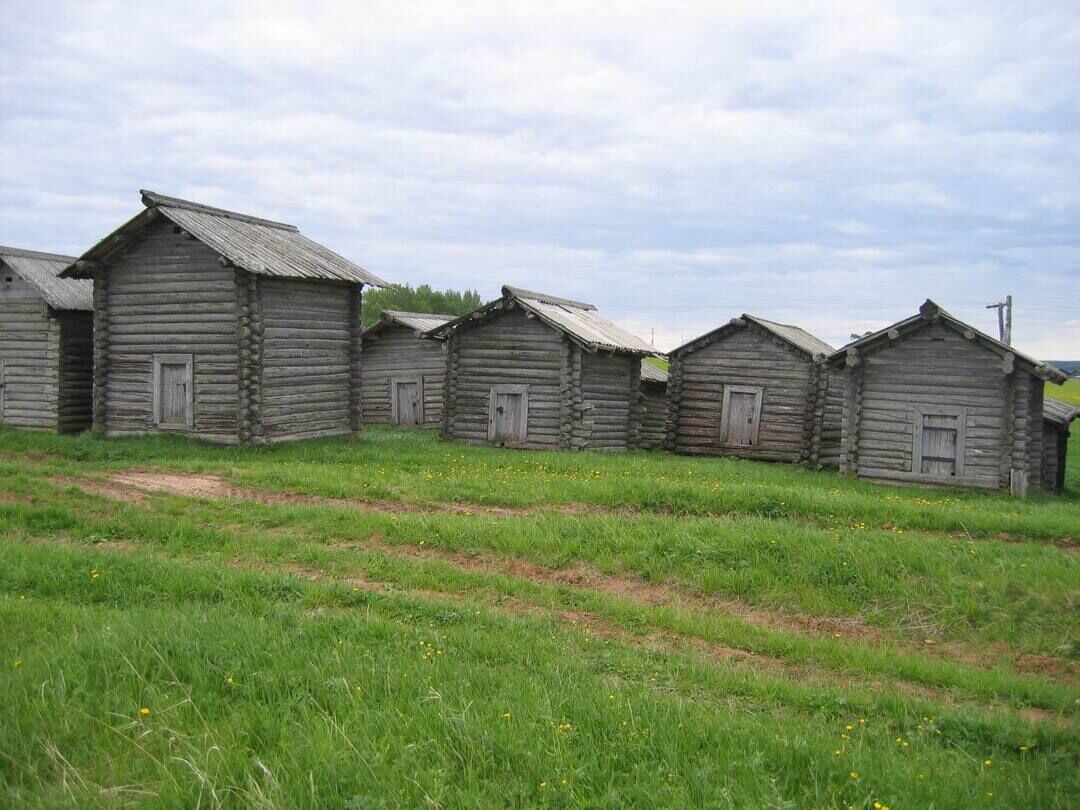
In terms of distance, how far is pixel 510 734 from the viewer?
570cm

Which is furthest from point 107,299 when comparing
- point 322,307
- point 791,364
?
point 791,364

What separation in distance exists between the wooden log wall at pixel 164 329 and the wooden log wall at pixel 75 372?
80.5 inches

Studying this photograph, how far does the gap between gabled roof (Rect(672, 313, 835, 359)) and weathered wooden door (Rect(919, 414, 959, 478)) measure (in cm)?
→ 563

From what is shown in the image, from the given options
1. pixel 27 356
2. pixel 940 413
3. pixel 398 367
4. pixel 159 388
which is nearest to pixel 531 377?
pixel 159 388

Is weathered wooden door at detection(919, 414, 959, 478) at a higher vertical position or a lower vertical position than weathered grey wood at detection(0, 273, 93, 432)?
lower

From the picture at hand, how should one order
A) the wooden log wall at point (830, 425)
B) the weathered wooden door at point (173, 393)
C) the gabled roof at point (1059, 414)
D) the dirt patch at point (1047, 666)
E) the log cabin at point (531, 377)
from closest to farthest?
the dirt patch at point (1047, 666)
the weathered wooden door at point (173, 393)
the gabled roof at point (1059, 414)
the log cabin at point (531, 377)
the wooden log wall at point (830, 425)

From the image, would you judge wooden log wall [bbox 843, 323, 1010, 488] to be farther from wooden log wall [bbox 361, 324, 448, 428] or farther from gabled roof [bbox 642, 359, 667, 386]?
wooden log wall [bbox 361, 324, 448, 428]

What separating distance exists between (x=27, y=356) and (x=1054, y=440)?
2885 centimetres

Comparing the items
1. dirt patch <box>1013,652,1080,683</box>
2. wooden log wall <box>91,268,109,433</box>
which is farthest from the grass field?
wooden log wall <box>91,268,109,433</box>

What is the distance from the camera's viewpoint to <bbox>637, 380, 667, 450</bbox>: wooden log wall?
31.8 meters

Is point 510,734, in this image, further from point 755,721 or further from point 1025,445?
point 1025,445

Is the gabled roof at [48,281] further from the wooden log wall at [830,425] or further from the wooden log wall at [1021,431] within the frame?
the wooden log wall at [1021,431]

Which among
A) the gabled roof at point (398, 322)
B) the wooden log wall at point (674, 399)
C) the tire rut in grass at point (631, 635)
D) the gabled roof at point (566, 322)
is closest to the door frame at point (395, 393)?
the gabled roof at point (398, 322)

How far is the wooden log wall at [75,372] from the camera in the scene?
24.2 m
